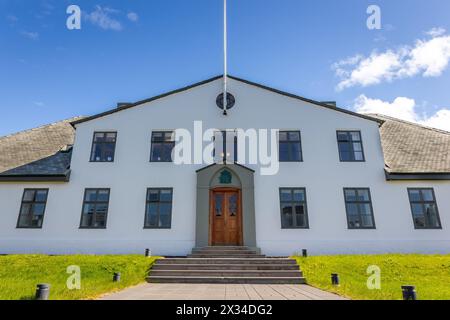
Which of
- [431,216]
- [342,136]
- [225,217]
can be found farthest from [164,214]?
[431,216]

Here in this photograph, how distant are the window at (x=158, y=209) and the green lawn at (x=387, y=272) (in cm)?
647

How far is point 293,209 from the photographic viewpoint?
1340 cm

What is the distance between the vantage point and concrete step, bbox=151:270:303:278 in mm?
9602

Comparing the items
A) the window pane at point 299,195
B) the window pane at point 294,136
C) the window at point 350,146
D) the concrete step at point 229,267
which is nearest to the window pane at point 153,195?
the concrete step at point 229,267

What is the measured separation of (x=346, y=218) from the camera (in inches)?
519

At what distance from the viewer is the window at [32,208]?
13414 millimetres

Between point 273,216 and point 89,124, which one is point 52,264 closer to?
point 89,124

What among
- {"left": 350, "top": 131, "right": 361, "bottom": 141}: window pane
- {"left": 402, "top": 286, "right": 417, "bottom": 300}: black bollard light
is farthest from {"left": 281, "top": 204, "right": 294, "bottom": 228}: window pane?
{"left": 402, "top": 286, "right": 417, "bottom": 300}: black bollard light

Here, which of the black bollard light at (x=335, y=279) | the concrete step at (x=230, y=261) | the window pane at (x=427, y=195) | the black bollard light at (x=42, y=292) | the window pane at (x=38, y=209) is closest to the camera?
the black bollard light at (x=42, y=292)

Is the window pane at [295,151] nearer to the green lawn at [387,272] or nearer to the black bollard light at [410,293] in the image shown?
the green lawn at [387,272]

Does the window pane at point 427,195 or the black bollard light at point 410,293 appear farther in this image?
the window pane at point 427,195

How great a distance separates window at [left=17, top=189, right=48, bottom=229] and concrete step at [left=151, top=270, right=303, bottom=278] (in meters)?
7.73

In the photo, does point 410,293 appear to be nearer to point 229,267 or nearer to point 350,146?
point 229,267

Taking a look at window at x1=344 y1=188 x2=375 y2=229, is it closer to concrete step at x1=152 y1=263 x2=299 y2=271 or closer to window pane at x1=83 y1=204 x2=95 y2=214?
concrete step at x1=152 y1=263 x2=299 y2=271
